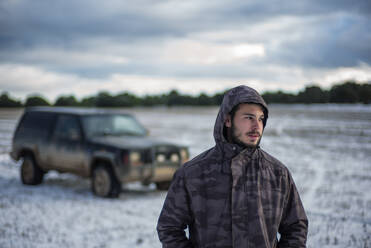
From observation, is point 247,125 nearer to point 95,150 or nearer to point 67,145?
point 95,150

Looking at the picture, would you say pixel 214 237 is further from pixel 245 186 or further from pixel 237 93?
pixel 237 93

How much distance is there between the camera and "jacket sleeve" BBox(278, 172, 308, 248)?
7.19 feet

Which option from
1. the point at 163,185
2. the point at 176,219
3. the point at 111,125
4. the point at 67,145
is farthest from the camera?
the point at 111,125

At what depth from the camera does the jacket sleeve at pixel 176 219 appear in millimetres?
2188

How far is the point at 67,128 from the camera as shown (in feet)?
29.0

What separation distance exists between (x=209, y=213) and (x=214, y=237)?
13 cm

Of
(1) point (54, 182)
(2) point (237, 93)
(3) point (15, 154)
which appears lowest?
(1) point (54, 182)

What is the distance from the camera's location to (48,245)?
506 centimetres

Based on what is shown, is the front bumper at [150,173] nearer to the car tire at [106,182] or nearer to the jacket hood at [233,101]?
the car tire at [106,182]

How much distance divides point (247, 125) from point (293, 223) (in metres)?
0.62

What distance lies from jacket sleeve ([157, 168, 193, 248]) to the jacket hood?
0.32 metres

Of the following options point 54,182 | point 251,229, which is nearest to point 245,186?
point 251,229

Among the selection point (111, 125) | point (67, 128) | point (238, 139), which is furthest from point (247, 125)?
point (67, 128)

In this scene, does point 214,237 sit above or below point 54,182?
above
